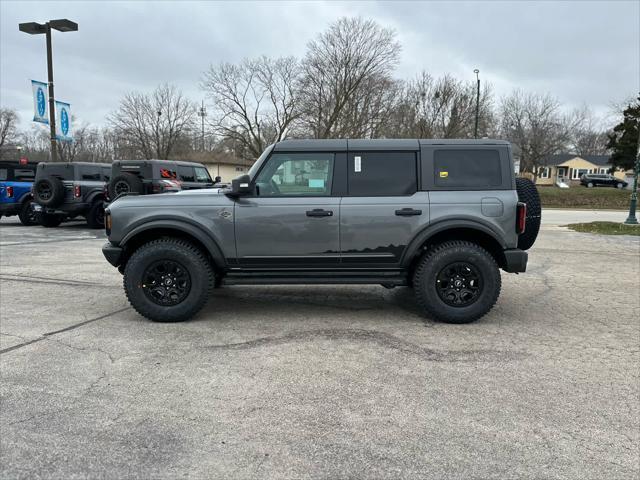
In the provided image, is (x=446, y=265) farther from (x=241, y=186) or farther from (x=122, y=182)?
(x=122, y=182)

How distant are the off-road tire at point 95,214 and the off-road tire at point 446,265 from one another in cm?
1173

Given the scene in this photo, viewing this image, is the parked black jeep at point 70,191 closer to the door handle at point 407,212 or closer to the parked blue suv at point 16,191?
the parked blue suv at point 16,191

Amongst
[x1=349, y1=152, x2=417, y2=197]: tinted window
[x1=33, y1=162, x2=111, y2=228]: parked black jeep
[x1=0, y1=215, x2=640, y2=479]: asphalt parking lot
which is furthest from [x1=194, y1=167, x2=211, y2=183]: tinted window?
[x1=349, y1=152, x2=417, y2=197]: tinted window

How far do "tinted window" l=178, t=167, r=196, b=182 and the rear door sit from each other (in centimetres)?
992

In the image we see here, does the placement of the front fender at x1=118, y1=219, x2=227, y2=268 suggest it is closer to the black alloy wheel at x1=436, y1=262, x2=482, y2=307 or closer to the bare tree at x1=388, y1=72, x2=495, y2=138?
the black alloy wheel at x1=436, y1=262, x2=482, y2=307

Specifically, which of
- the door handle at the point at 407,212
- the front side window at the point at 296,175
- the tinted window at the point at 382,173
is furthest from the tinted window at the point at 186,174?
the door handle at the point at 407,212

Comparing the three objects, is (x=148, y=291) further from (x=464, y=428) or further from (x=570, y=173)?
(x=570, y=173)

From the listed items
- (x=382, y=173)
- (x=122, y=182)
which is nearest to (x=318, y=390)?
(x=382, y=173)

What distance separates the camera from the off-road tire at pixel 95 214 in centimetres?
1371

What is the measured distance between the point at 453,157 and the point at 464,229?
2.54 ft

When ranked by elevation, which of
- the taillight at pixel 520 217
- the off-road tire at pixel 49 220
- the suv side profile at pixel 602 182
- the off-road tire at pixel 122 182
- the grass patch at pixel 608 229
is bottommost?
the grass patch at pixel 608 229

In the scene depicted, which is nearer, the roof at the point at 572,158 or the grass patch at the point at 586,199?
the grass patch at the point at 586,199

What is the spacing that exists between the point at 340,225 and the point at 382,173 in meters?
0.72

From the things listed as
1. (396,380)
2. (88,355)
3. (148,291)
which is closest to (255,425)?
(396,380)
